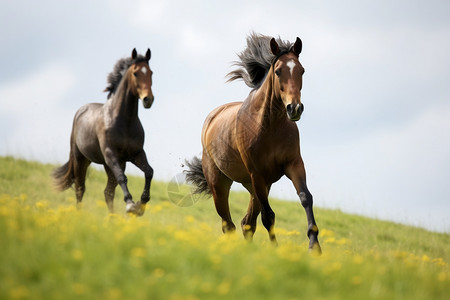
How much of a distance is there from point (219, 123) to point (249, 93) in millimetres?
912

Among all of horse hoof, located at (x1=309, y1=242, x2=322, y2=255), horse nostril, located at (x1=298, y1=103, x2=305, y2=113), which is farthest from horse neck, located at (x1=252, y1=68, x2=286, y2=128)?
horse hoof, located at (x1=309, y1=242, x2=322, y2=255)

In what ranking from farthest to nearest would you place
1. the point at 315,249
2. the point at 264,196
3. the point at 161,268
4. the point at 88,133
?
1. the point at 88,133
2. the point at 264,196
3. the point at 315,249
4. the point at 161,268

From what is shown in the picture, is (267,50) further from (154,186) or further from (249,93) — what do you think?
(154,186)

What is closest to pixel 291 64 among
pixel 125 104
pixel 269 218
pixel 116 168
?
pixel 269 218

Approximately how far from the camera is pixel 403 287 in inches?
209

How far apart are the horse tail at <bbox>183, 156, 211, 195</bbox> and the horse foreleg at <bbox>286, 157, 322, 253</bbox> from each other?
126 inches

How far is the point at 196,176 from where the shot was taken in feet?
35.5

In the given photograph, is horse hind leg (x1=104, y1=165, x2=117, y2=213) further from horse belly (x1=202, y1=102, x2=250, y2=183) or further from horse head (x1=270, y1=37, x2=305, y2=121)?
horse head (x1=270, y1=37, x2=305, y2=121)

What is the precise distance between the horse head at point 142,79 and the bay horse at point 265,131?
1.27 m

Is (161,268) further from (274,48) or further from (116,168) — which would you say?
(116,168)

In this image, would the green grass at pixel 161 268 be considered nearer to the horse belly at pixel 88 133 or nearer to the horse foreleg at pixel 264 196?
the horse foreleg at pixel 264 196

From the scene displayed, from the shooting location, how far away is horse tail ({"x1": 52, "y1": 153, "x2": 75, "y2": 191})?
1171 centimetres

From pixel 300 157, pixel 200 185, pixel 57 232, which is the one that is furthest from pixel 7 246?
pixel 200 185

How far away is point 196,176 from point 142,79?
237 centimetres
